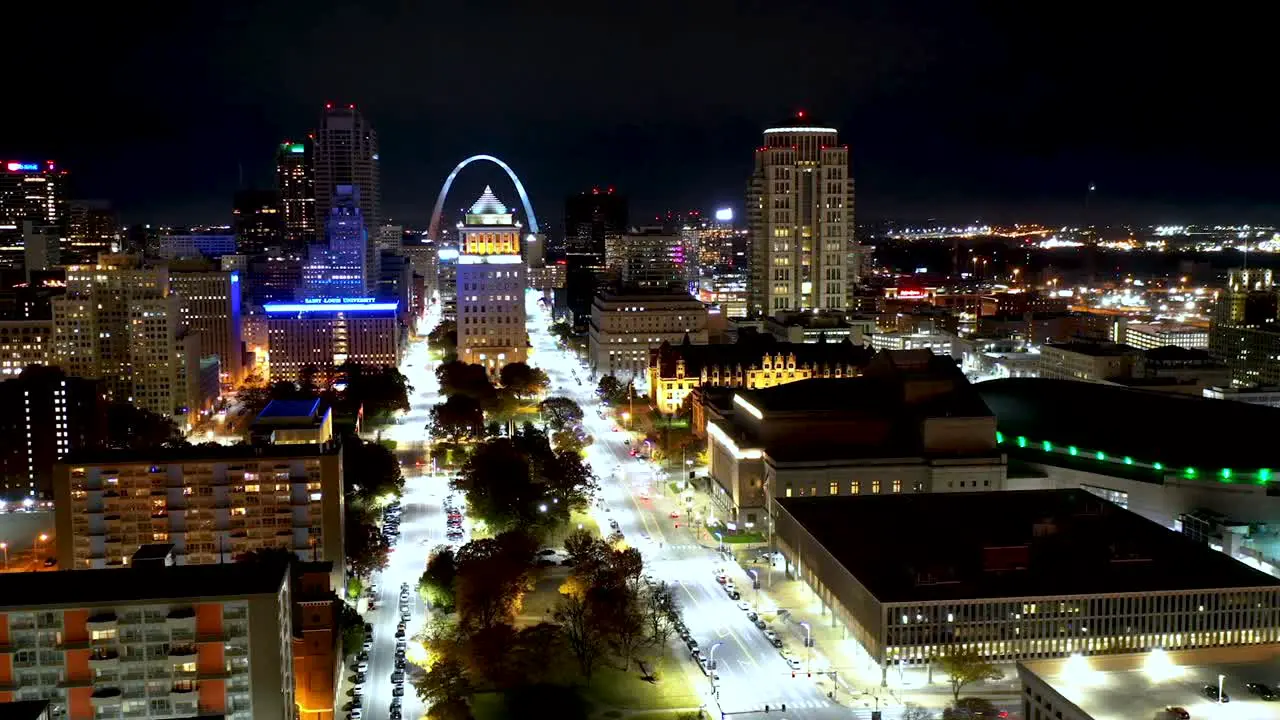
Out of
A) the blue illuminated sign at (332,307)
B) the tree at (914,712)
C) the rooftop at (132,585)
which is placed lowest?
the tree at (914,712)

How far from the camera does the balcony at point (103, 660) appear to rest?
1464 inches

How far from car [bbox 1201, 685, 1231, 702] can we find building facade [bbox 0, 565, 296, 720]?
32.6 metres

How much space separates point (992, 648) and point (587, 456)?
4695 cm

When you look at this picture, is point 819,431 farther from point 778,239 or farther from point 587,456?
point 778,239

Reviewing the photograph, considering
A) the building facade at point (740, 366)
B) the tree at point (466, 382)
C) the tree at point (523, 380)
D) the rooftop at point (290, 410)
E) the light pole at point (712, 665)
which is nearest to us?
the light pole at point (712, 665)

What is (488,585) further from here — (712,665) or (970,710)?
(970,710)

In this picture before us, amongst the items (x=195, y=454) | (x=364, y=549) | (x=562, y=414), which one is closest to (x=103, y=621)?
(x=195, y=454)

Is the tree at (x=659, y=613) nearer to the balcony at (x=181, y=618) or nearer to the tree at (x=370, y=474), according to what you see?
the balcony at (x=181, y=618)

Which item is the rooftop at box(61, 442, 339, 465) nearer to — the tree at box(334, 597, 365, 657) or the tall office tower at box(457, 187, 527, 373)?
the tree at box(334, 597, 365, 657)

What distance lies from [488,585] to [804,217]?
100804 millimetres

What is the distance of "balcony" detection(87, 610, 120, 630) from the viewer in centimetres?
3712

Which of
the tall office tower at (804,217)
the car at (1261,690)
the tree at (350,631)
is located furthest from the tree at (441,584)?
the tall office tower at (804,217)

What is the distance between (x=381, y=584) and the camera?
205 ft

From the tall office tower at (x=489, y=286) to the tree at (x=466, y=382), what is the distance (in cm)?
917
